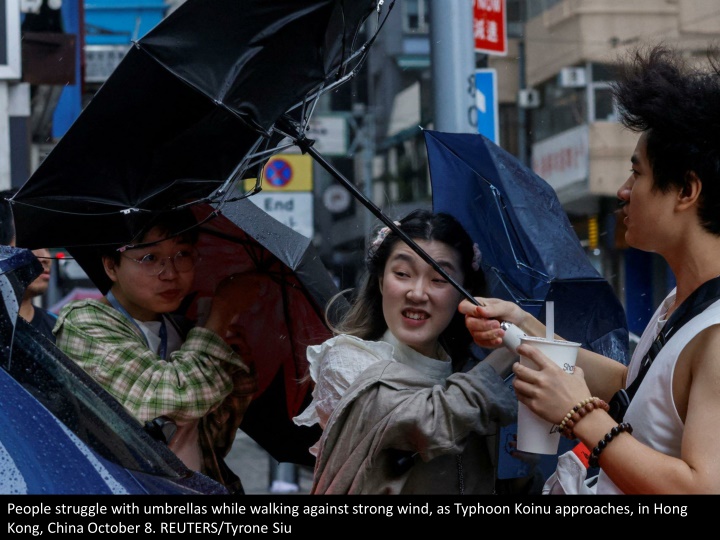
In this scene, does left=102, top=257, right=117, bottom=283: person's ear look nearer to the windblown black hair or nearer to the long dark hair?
the long dark hair

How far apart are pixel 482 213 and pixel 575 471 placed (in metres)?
0.96

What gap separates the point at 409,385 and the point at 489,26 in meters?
4.88

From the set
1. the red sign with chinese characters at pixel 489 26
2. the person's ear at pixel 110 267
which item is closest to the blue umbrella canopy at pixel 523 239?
the person's ear at pixel 110 267

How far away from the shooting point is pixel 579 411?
2215mm

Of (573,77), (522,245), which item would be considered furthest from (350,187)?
(573,77)

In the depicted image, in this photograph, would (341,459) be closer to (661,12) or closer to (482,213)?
(482,213)

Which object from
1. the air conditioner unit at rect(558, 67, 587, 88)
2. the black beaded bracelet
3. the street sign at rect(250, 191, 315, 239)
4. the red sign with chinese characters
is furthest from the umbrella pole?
the air conditioner unit at rect(558, 67, 587, 88)

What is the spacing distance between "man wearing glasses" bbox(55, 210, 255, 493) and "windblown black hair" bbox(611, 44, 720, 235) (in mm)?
1377

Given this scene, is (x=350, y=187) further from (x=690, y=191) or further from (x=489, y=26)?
(x=489, y=26)

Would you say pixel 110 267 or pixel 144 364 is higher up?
pixel 110 267

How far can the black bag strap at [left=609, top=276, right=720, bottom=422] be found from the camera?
2229 millimetres

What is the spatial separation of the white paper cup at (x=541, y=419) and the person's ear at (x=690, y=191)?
400 mm

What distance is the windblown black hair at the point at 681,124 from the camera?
229 cm
